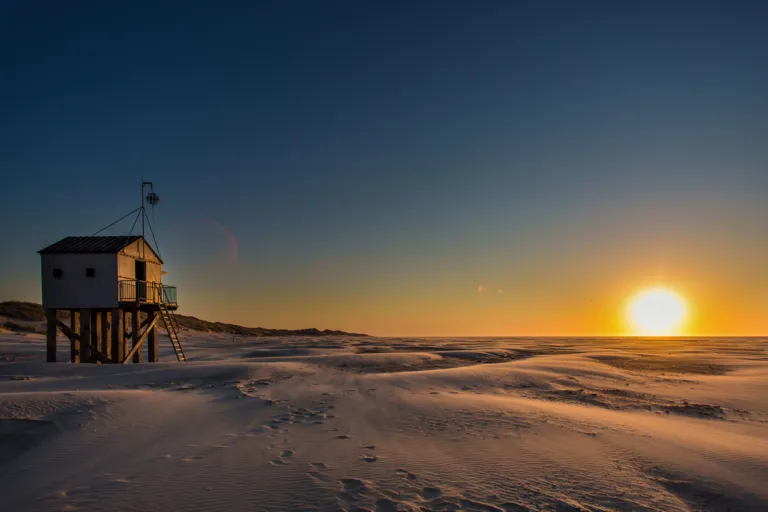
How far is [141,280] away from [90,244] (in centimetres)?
320

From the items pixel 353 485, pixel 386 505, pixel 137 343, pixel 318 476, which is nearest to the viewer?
pixel 386 505

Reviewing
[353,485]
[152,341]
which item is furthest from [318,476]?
[152,341]

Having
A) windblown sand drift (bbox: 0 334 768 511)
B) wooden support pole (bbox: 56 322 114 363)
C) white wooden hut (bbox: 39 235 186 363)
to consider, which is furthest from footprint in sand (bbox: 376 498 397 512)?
wooden support pole (bbox: 56 322 114 363)

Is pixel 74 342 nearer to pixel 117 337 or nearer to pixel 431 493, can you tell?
pixel 117 337

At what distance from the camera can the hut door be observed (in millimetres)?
22922

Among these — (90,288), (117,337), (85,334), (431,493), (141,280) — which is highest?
(141,280)

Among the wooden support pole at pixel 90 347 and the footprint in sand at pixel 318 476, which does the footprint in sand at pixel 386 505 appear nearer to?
the footprint in sand at pixel 318 476

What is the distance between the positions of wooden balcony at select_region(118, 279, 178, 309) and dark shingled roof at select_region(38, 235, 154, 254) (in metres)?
1.79

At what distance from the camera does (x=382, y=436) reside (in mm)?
8141

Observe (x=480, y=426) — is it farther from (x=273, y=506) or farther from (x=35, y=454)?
(x=35, y=454)

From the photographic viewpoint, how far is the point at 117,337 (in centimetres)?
2241

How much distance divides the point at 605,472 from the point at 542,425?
245 cm

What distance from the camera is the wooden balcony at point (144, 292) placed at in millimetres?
21906

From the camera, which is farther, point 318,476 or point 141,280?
point 141,280
